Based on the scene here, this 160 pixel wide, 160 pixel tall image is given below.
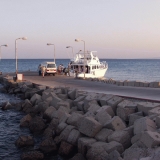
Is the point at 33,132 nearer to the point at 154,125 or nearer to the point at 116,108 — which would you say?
the point at 116,108

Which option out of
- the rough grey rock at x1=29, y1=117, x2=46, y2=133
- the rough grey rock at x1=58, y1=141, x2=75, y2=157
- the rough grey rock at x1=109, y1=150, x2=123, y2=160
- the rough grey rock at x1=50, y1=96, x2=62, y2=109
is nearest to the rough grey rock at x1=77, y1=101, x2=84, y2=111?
the rough grey rock at x1=50, y1=96, x2=62, y2=109

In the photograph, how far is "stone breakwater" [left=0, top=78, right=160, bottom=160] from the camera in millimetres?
8062

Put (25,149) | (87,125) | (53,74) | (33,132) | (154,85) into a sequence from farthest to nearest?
1. (53,74)
2. (154,85)
3. (33,132)
4. (25,149)
5. (87,125)

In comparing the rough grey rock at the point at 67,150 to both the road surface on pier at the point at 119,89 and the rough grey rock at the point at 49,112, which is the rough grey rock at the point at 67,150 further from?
the road surface on pier at the point at 119,89

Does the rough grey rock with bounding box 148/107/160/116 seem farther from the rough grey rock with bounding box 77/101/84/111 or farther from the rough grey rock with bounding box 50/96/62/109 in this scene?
the rough grey rock with bounding box 50/96/62/109

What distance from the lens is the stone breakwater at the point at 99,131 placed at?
26.5ft

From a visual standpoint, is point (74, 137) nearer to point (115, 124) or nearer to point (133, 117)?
point (115, 124)

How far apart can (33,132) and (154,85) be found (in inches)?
371

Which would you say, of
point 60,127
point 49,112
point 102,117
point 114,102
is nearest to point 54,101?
point 49,112

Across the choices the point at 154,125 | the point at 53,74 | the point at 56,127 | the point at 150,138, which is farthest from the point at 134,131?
the point at 53,74

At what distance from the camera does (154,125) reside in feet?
29.8

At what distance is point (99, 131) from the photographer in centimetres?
998

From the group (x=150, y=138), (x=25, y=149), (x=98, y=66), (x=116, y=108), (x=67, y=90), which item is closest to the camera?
(x=150, y=138)

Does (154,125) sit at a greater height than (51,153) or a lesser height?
greater
